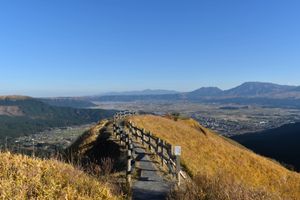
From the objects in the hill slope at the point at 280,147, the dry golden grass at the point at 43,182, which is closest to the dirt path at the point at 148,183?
the dry golden grass at the point at 43,182

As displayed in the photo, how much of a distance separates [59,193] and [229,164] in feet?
91.5

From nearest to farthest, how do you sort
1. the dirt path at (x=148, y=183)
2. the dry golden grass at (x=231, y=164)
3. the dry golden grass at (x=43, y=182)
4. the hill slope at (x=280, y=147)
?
the dry golden grass at (x=43, y=182), the dirt path at (x=148, y=183), the dry golden grass at (x=231, y=164), the hill slope at (x=280, y=147)

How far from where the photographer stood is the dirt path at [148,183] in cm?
1570

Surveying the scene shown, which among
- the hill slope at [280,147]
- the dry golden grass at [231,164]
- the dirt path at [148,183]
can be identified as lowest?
the hill slope at [280,147]

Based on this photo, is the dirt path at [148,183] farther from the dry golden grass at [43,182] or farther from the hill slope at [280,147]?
the hill slope at [280,147]

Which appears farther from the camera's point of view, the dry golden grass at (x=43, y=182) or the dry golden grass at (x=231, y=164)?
the dry golden grass at (x=231, y=164)

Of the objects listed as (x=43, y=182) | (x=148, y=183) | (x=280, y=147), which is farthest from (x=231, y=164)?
(x=280, y=147)

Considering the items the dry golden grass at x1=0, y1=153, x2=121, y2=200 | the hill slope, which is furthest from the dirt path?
the hill slope

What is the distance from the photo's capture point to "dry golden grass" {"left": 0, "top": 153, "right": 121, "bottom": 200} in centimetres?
1078

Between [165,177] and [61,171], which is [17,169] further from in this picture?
[165,177]

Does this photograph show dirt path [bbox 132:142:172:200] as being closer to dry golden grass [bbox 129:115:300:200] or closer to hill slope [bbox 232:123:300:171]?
dry golden grass [bbox 129:115:300:200]

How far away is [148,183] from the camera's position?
18047 mm

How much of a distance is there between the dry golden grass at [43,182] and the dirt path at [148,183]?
123 inches

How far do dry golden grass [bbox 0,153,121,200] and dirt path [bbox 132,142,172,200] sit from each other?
312 cm
